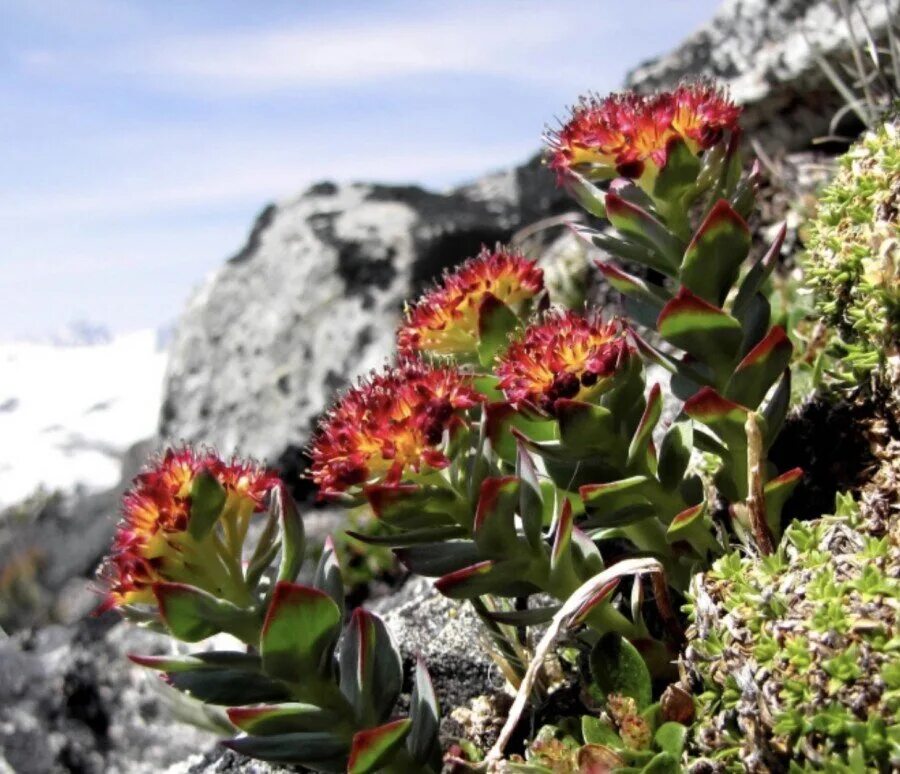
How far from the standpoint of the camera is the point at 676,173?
2.32 meters

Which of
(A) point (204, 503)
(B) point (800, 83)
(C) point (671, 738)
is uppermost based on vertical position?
(B) point (800, 83)

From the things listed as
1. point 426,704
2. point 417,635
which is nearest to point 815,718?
point 426,704

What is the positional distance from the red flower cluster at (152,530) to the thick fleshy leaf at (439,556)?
421 millimetres

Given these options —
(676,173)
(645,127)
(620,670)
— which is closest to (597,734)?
(620,670)

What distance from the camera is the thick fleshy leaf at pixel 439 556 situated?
7.24 feet

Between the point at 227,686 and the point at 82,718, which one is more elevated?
the point at 227,686

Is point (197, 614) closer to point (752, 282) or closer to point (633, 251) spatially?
point (633, 251)

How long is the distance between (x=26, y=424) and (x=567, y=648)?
1864cm

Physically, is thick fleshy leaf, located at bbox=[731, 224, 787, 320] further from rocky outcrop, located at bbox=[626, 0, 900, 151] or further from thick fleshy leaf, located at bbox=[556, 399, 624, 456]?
rocky outcrop, located at bbox=[626, 0, 900, 151]

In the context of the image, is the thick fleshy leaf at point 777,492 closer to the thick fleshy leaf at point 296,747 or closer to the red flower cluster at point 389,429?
the red flower cluster at point 389,429

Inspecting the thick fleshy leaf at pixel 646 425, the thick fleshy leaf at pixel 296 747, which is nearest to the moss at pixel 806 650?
the thick fleshy leaf at pixel 646 425

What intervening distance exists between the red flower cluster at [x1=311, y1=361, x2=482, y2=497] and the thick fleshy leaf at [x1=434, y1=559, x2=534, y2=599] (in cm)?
23

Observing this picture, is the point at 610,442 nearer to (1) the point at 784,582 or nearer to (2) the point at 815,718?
(1) the point at 784,582

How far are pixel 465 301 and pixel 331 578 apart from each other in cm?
76
